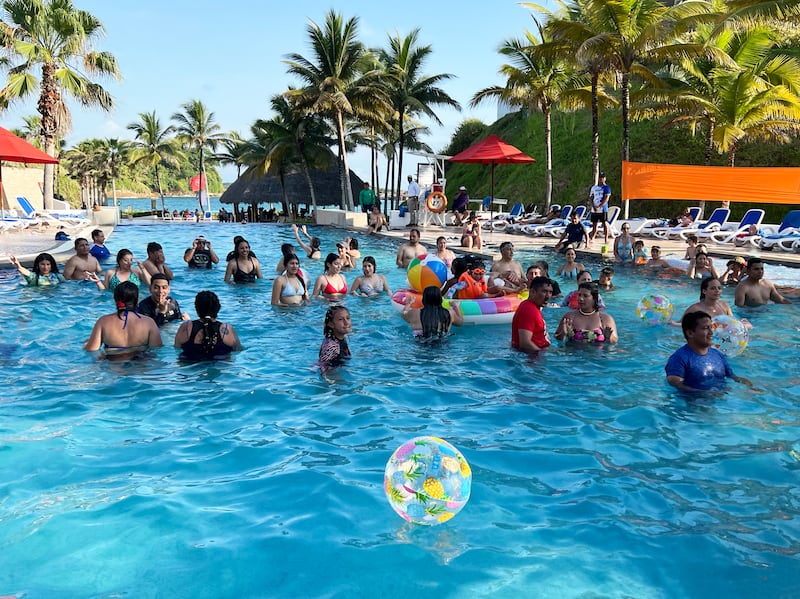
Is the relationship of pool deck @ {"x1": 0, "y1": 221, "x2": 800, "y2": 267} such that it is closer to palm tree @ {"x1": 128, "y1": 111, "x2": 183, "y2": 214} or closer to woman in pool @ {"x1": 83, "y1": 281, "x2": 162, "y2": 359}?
woman in pool @ {"x1": 83, "y1": 281, "x2": 162, "y2": 359}

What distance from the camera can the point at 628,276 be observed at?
1371 cm

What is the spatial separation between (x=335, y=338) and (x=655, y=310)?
4.76m

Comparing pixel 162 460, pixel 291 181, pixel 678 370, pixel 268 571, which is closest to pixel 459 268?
pixel 678 370

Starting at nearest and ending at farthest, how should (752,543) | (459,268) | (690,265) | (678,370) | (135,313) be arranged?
1. (752,543)
2. (678,370)
3. (135,313)
4. (459,268)
5. (690,265)

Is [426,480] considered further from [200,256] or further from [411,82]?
[411,82]

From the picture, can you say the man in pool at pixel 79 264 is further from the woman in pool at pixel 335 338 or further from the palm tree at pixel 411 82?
the palm tree at pixel 411 82

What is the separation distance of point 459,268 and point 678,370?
3.78 m

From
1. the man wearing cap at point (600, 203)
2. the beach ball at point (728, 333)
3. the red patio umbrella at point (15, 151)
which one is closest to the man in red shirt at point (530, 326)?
the beach ball at point (728, 333)

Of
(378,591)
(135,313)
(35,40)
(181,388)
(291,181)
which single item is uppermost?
(35,40)

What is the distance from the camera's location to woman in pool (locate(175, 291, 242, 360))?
21.4 feet

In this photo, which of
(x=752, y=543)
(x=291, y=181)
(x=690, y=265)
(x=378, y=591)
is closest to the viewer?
(x=378, y=591)

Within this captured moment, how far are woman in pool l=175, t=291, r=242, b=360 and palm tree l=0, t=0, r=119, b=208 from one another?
2333 cm

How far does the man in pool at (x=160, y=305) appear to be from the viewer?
24.0 feet

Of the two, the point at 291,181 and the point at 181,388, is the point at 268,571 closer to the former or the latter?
the point at 181,388
